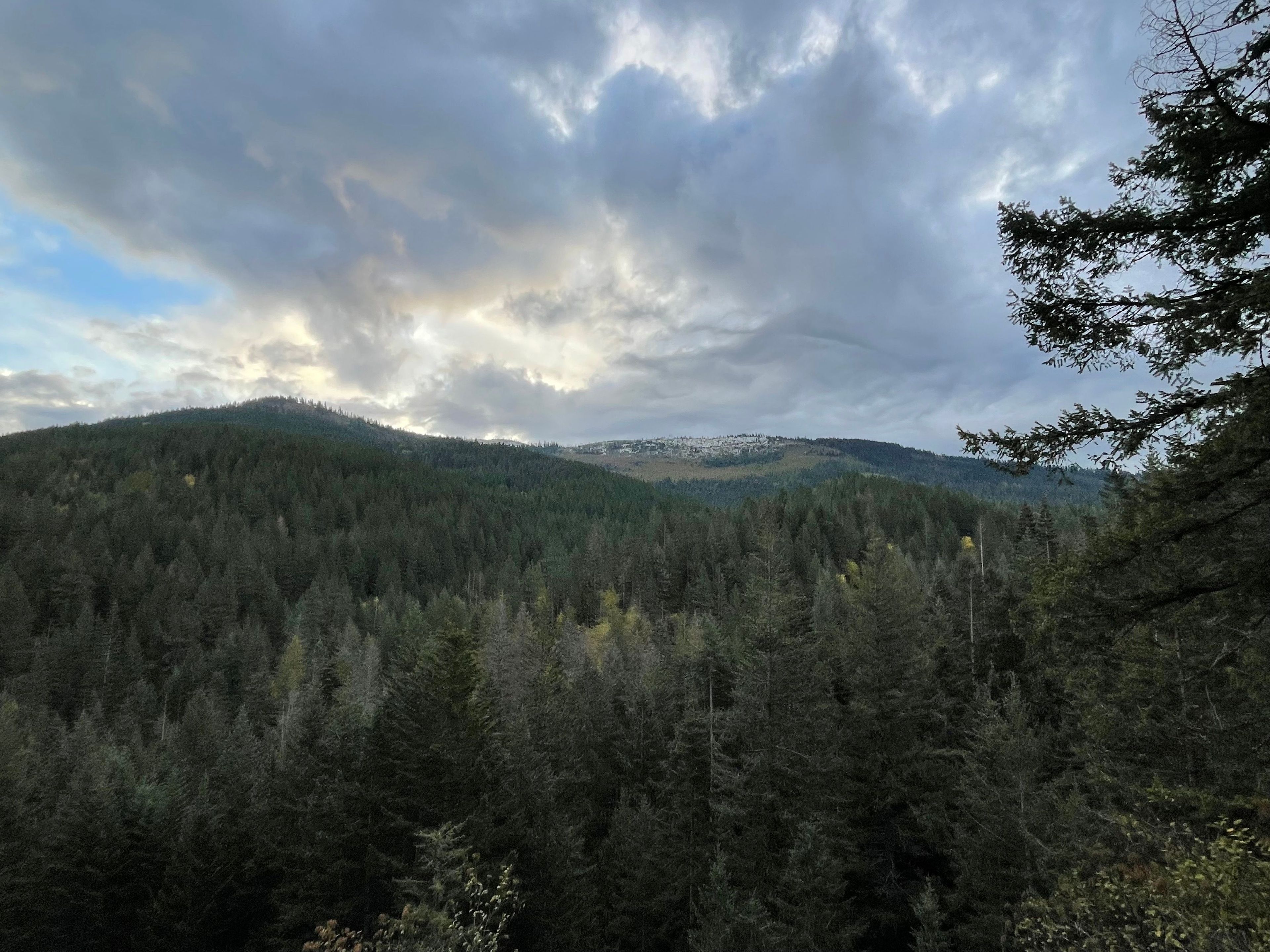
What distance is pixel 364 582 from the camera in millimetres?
115500

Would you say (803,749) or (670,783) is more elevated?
(803,749)

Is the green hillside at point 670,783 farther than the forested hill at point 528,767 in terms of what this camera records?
No

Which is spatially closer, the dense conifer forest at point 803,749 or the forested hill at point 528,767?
the dense conifer forest at point 803,749

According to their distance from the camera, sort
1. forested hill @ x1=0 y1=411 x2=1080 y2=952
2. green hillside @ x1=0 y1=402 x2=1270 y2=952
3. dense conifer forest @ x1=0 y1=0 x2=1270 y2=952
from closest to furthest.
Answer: dense conifer forest @ x1=0 y1=0 x2=1270 y2=952, green hillside @ x1=0 y1=402 x2=1270 y2=952, forested hill @ x1=0 y1=411 x2=1080 y2=952

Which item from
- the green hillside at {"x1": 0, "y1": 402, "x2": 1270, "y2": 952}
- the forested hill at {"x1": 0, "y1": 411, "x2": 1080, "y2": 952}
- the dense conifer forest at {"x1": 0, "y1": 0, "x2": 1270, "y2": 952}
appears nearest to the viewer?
the dense conifer forest at {"x1": 0, "y1": 0, "x2": 1270, "y2": 952}

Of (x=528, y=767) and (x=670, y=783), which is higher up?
(x=528, y=767)

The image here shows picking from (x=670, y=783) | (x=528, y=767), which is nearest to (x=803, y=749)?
(x=670, y=783)

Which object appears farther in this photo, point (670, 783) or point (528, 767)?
point (670, 783)

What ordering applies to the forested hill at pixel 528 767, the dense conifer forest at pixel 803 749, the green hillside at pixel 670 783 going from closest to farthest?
the dense conifer forest at pixel 803 749, the green hillside at pixel 670 783, the forested hill at pixel 528 767

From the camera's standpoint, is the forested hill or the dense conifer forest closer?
the dense conifer forest

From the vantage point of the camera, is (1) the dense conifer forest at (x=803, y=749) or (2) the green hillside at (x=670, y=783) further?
(2) the green hillside at (x=670, y=783)

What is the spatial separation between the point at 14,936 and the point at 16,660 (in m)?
59.5

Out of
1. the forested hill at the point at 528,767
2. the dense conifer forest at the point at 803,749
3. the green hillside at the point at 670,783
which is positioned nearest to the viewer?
the dense conifer forest at the point at 803,749

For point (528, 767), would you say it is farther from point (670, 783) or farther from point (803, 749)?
point (803, 749)
